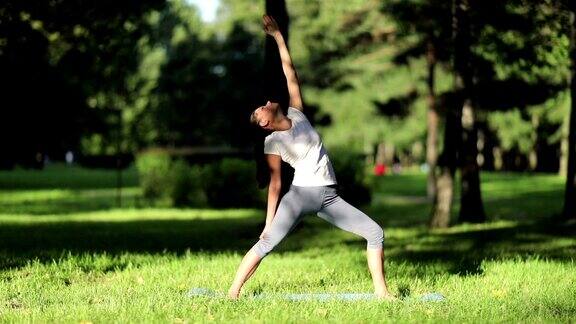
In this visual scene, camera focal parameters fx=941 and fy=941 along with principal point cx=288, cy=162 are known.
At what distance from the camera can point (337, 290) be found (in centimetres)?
922

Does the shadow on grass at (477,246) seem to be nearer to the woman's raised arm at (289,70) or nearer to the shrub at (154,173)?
the woman's raised arm at (289,70)

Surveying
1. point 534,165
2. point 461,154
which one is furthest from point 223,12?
point 461,154

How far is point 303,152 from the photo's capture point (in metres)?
7.52

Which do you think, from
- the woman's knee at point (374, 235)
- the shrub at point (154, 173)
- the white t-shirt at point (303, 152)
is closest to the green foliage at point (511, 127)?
the shrub at point (154, 173)

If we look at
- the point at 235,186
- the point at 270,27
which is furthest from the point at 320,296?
the point at 235,186

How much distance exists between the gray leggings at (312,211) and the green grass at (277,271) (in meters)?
0.54

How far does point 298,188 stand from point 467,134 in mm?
14106

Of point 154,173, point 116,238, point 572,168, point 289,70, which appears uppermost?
point 289,70

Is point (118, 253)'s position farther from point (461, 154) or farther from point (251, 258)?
point (461, 154)

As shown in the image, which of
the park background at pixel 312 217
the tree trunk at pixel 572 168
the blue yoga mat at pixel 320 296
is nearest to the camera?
the blue yoga mat at pixel 320 296

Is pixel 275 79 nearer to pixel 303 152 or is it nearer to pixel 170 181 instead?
pixel 303 152

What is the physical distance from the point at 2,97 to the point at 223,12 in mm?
36414

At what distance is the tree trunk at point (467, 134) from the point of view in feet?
64.5

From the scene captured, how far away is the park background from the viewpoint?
8.55 meters
